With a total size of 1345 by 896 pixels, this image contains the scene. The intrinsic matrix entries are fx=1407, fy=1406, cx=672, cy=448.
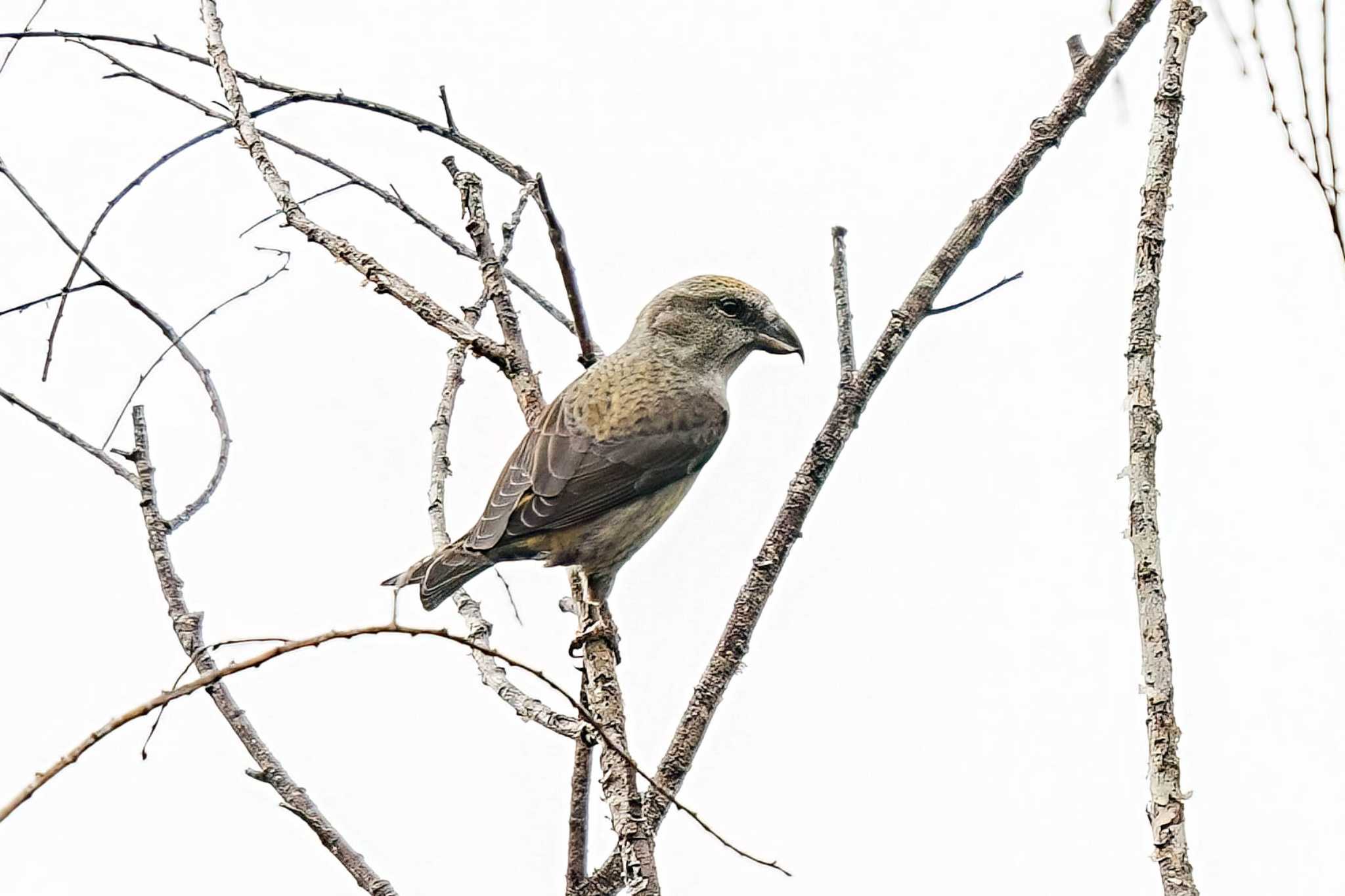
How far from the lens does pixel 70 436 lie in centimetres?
291

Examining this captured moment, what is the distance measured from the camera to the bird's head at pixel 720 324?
511 centimetres

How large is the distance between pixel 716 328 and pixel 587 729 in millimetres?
2600

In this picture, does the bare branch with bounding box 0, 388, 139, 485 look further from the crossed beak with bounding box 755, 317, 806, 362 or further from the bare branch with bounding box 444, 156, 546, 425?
the crossed beak with bounding box 755, 317, 806, 362

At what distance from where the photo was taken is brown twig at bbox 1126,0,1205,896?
77.4 inches

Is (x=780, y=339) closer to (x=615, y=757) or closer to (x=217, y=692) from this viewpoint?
(x=615, y=757)

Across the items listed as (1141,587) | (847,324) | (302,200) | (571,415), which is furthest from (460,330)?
(1141,587)

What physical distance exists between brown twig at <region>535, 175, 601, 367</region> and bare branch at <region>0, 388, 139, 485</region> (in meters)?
1.09

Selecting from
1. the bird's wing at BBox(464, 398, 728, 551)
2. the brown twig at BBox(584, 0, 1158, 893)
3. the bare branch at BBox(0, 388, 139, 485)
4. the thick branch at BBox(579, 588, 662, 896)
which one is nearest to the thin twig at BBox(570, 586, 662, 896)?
the thick branch at BBox(579, 588, 662, 896)

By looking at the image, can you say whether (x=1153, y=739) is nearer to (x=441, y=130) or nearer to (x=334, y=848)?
(x=334, y=848)

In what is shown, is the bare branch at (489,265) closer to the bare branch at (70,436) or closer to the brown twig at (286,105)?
the brown twig at (286,105)

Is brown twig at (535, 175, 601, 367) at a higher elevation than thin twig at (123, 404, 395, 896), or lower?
higher

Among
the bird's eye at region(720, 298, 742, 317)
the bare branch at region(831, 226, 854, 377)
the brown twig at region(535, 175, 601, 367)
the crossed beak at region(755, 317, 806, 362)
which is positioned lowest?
the bare branch at region(831, 226, 854, 377)

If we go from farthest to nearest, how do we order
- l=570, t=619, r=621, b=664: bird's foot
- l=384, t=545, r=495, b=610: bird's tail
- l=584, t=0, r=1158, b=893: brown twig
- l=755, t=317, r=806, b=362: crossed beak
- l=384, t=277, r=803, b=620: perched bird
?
l=755, t=317, r=806, b=362: crossed beak, l=384, t=277, r=803, b=620: perched bird, l=384, t=545, r=495, b=610: bird's tail, l=570, t=619, r=621, b=664: bird's foot, l=584, t=0, r=1158, b=893: brown twig

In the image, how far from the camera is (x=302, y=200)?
371 centimetres
